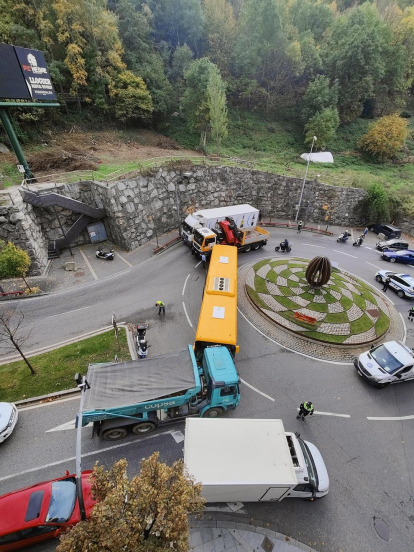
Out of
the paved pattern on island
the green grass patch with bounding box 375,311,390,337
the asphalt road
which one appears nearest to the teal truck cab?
the asphalt road

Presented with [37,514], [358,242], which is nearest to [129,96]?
[358,242]

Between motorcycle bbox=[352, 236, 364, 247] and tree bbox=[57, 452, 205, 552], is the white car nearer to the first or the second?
tree bbox=[57, 452, 205, 552]

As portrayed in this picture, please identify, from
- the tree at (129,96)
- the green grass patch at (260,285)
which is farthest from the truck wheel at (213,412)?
the tree at (129,96)

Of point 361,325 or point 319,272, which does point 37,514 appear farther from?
point 319,272

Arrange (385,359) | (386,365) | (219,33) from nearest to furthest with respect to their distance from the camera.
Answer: (386,365) → (385,359) → (219,33)

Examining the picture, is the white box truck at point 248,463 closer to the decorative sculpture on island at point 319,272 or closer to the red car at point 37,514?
the red car at point 37,514

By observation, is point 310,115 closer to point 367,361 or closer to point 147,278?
point 147,278
